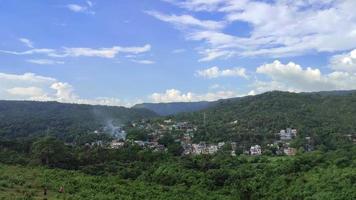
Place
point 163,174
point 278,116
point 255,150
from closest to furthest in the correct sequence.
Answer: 1. point 163,174
2. point 255,150
3. point 278,116

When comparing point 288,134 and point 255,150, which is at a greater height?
point 288,134

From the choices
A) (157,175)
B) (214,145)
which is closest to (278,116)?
(214,145)

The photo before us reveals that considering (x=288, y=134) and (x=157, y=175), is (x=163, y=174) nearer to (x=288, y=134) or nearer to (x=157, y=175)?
(x=157, y=175)

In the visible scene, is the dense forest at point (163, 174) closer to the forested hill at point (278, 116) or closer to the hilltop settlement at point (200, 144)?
the hilltop settlement at point (200, 144)

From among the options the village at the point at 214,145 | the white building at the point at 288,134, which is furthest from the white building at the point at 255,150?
the white building at the point at 288,134

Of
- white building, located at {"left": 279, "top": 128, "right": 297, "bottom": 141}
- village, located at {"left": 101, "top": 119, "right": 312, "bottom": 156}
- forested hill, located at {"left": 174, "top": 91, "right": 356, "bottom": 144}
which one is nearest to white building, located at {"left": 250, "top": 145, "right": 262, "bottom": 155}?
village, located at {"left": 101, "top": 119, "right": 312, "bottom": 156}

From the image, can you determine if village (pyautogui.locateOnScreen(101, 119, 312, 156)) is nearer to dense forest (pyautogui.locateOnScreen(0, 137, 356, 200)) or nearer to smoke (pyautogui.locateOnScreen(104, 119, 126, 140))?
smoke (pyautogui.locateOnScreen(104, 119, 126, 140))

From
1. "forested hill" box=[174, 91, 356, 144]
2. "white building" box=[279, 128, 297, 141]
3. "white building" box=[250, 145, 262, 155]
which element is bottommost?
"white building" box=[250, 145, 262, 155]

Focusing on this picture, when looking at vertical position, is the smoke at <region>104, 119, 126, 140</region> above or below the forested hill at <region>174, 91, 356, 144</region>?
below
